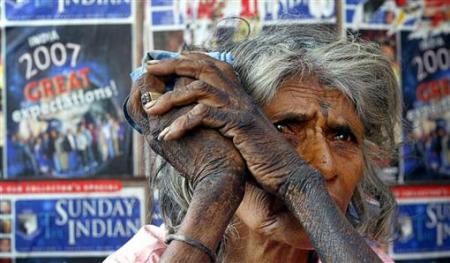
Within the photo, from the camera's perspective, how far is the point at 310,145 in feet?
7.51

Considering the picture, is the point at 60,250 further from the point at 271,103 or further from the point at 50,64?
the point at 271,103

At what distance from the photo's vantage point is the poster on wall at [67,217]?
4043 millimetres

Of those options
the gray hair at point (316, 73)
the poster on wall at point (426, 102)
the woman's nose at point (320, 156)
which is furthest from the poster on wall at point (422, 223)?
the woman's nose at point (320, 156)

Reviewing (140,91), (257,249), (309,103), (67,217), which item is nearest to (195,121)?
(140,91)

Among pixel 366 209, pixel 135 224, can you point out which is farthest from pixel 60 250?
pixel 366 209

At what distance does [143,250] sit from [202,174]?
2.03 ft

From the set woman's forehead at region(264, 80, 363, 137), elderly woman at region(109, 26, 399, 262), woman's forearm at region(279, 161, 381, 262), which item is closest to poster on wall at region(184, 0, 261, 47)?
elderly woman at region(109, 26, 399, 262)

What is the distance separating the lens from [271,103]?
2311 mm

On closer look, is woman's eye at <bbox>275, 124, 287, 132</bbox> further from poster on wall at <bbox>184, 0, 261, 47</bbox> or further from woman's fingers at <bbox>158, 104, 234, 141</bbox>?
poster on wall at <bbox>184, 0, 261, 47</bbox>

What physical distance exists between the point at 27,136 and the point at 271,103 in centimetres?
195

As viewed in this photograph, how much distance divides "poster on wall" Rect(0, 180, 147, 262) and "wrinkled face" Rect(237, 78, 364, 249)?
5.84ft

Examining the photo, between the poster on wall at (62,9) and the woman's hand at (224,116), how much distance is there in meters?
2.00

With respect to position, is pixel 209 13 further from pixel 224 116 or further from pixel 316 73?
pixel 224 116

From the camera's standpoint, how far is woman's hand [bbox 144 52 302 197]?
198cm
